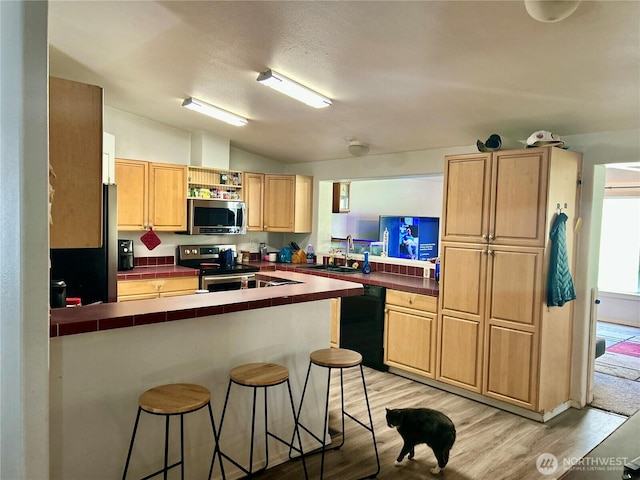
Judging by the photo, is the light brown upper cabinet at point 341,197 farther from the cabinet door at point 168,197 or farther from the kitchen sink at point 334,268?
the cabinet door at point 168,197

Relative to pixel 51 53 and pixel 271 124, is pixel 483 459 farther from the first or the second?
pixel 51 53

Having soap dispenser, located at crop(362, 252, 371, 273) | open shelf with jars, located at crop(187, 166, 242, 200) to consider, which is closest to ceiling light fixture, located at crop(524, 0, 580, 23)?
soap dispenser, located at crop(362, 252, 371, 273)

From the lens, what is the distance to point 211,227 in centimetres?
524

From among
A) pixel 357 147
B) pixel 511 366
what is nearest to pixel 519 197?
pixel 511 366

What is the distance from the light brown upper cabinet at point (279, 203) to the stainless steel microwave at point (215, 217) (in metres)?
0.31

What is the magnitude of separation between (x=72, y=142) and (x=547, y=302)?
3.19m

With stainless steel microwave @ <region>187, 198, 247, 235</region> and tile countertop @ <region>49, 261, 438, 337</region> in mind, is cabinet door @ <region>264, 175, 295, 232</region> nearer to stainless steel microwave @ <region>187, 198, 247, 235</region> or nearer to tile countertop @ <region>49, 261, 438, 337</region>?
stainless steel microwave @ <region>187, 198, 247, 235</region>

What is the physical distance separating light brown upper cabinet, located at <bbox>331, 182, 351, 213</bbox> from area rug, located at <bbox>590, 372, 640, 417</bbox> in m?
3.88

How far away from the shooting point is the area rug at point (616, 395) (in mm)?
3684

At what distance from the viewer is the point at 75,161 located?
1836 millimetres

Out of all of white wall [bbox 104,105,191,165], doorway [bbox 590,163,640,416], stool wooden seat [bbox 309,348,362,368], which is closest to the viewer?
stool wooden seat [bbox 309,348,362,368]

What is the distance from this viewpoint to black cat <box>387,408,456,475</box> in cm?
263

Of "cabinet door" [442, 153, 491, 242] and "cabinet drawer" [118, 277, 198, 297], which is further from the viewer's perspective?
"cabinet drawer" [118, 277, 198, 297]

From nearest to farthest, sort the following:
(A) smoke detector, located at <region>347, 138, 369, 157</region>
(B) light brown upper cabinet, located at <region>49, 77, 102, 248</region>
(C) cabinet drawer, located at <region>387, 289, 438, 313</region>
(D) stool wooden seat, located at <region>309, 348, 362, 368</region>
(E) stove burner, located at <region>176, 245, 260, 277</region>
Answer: (B) light brown upper cabinet, located at <region>49, 77, 102, 248</region> → (D) stool wooden seat, located at <region>309, 348, 362, 368</region> → (C) cabinet drawer, located at <region>387, 289, 438, 313</region> → (A) smoke detector, located at <region>347, 138, 369, 157</region> → (E) stove burner, located at <region>176, 245, 260, 277</region>
